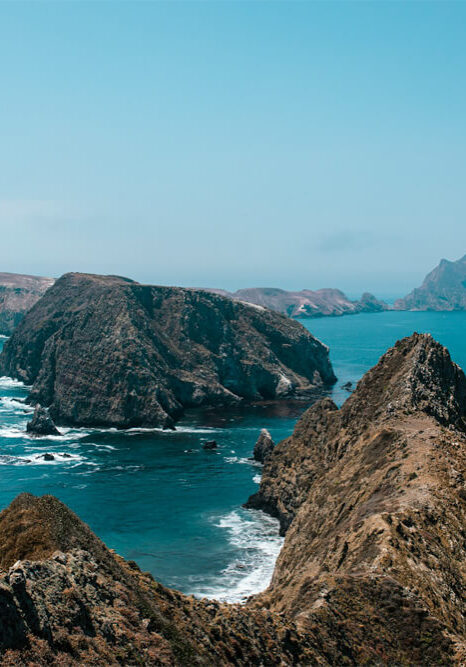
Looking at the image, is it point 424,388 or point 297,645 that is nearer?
point 297,645

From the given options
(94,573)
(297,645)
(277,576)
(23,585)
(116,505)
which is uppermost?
(23,585)

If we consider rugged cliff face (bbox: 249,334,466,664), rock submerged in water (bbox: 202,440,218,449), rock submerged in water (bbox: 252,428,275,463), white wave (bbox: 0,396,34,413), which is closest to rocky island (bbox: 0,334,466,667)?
rugged cliff face (bbox: 249,334,466,664)

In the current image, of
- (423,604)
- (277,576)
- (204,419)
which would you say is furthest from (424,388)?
(204,419)

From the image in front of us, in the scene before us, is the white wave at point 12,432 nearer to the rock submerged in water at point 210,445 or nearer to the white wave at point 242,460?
the rock submerged in water at point 210,445

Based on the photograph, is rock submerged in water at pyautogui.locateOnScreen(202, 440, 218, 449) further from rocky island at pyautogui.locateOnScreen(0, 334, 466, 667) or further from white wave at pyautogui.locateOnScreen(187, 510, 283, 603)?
rocky island at pyautogui.locateOnScreen(0, 334, 466, 667)

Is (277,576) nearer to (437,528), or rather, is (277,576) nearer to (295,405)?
(437,528)

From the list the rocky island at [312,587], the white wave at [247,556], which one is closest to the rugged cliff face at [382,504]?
the rocky island at [312,587]

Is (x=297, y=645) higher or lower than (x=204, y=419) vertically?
higher
